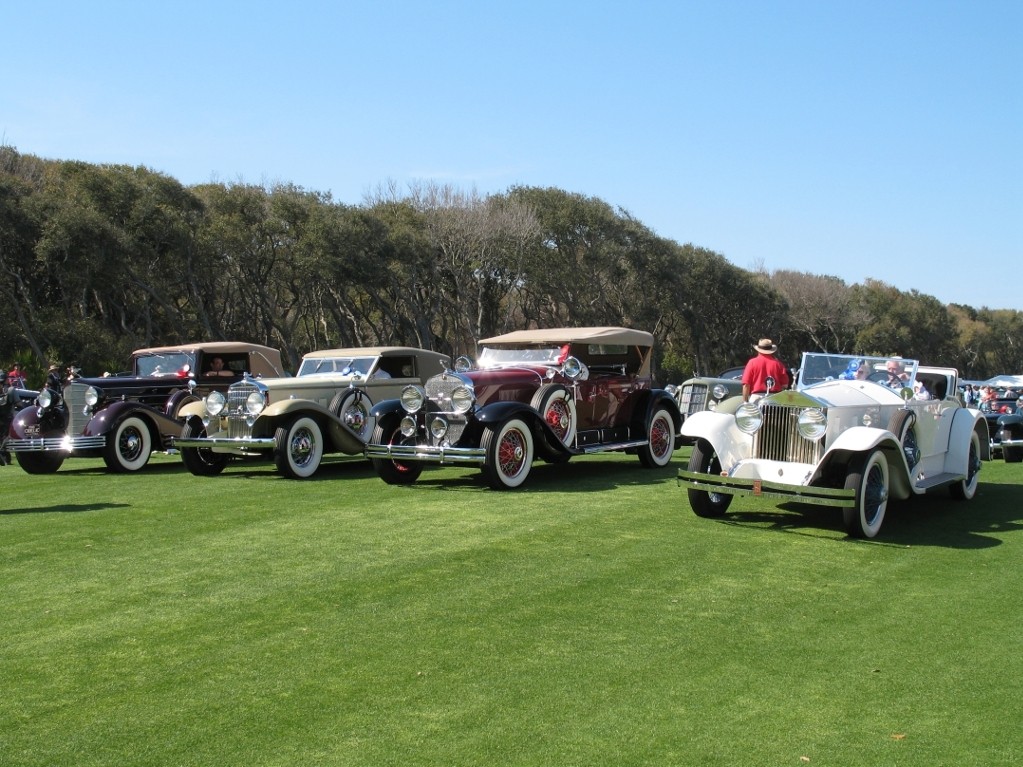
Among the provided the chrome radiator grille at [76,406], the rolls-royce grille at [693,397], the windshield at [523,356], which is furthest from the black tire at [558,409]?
the chrome radiator grille at [76,406]

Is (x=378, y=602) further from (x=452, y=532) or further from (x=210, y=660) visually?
(x=452, y=532)

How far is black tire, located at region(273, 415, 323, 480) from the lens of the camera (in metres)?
12.4

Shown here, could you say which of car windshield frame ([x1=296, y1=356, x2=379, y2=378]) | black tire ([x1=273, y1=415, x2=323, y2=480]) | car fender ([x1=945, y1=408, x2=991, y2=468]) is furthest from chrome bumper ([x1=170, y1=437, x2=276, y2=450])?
car fender ([x1=945, y1=408, x2=991, y2=468])

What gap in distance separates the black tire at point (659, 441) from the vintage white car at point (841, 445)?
3.45 meters

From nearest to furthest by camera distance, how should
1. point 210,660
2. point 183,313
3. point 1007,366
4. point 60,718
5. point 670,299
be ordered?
point 60,718, point 210,660, point 183,313, point 670,299, point 1007,366

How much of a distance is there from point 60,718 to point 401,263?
3463cm

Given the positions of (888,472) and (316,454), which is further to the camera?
(316,454)

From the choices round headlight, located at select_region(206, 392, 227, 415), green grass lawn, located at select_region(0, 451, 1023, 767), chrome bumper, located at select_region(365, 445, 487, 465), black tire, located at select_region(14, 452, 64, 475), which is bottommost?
green grass lawn, located at select_region(0, 451, 1023, 767)

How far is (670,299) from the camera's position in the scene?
2071 inches

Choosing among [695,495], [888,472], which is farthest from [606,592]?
[888,472]

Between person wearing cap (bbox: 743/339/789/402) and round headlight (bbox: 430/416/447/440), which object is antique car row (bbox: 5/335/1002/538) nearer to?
round headlight (bbox: 430/416/447/440)

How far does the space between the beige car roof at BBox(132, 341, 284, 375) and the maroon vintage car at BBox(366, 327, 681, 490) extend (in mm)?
5245

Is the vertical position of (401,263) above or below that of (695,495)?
above

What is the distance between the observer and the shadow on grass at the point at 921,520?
832cm
